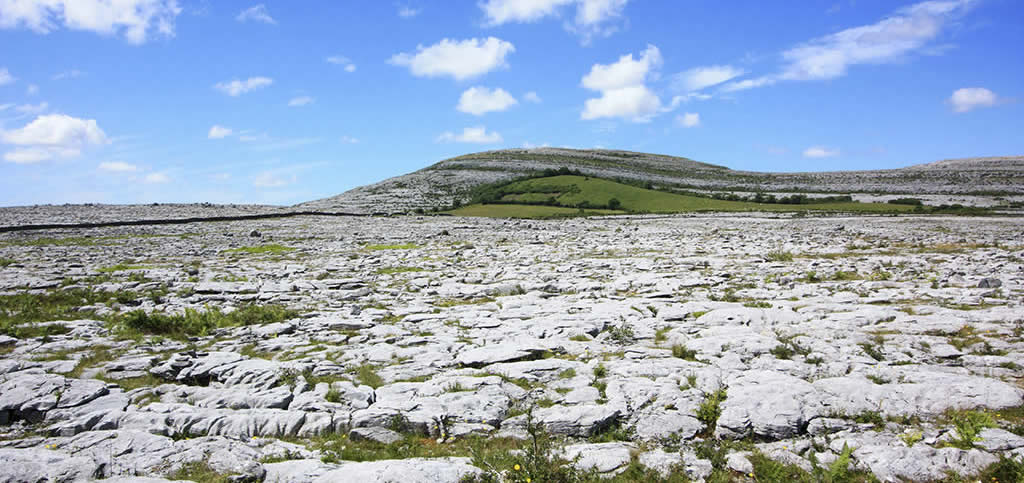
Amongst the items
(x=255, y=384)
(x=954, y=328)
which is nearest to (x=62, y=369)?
(x=255, y=384)

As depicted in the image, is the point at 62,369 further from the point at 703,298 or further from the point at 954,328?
the point at 954,328

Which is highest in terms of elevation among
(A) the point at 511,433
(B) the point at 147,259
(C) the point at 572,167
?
(C) the point at 572,167

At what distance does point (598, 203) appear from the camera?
77500mm

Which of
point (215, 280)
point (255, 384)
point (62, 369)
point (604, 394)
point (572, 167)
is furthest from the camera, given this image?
point (572, 167)

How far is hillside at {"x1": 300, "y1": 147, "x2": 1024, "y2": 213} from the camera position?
269ft

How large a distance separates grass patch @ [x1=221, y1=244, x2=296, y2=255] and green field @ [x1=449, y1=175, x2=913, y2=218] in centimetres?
3737

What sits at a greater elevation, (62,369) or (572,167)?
(572,167)

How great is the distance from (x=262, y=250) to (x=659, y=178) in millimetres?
99465

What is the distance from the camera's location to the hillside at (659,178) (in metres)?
82.1

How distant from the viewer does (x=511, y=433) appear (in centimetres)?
739

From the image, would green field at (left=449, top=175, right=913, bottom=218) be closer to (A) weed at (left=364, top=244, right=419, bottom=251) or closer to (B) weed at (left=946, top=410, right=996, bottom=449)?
(A) weed at (left=364, top=244, right=419, bottom=251)

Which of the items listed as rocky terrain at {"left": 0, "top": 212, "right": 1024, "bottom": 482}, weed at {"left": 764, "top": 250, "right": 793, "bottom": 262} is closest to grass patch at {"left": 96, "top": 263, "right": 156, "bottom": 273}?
rocky terrain at {"left": 0, "top": 212, "right": 1024, "bottom": 482}

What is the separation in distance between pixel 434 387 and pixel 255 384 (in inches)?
127

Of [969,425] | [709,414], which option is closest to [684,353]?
[709,414]
